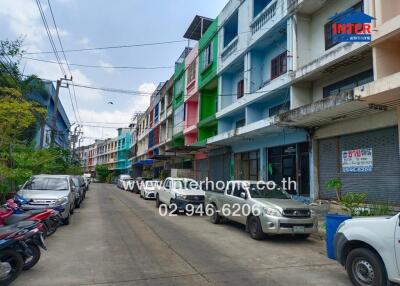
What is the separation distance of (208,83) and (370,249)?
2240cm

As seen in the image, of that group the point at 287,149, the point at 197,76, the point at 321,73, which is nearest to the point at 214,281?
the point at 321,73

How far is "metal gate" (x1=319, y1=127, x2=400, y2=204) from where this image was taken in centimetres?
1146

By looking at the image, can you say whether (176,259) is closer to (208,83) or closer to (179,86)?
(208,83)

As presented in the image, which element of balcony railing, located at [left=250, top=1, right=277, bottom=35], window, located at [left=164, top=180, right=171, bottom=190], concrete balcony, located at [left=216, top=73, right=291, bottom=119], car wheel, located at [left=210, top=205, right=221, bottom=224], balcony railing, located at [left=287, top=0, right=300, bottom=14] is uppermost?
balcony railing, located at [left=250, top=1, right=277, bottom=35]

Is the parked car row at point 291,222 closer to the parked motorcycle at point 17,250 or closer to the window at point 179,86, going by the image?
the parked motorcycle at point 17,250

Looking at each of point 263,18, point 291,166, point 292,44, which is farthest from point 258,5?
point 291,166

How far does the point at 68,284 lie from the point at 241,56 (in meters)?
17.6

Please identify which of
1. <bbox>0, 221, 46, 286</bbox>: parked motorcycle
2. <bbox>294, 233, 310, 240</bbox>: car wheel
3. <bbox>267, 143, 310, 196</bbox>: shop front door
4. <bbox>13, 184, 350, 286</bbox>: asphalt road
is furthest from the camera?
<bbox>267, 143, 310, 196</bbox>: shop front door

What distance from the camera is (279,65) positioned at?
716 inches

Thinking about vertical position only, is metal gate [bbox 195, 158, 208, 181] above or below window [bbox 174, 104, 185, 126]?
below

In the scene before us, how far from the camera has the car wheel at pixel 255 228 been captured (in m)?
9.98

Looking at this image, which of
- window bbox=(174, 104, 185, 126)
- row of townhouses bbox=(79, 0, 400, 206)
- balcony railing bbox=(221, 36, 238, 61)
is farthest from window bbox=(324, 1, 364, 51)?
window bbox=(174, 104, 185, 126)

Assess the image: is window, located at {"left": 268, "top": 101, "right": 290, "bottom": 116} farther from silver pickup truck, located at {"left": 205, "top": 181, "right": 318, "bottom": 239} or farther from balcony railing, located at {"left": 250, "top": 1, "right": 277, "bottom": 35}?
silver pickup truck, located at {"left": 205, "top": 181, "right": 318, "bottom": 239}

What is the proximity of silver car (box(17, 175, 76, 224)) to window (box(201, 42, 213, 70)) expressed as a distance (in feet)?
53.8
